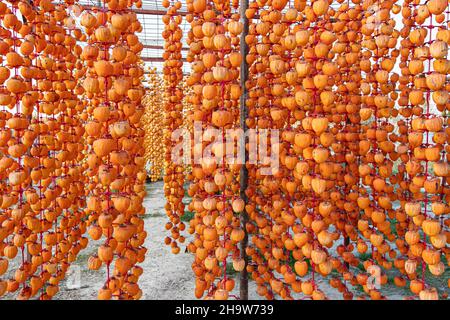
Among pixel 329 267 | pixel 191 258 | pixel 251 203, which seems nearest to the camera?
pixel 329 267

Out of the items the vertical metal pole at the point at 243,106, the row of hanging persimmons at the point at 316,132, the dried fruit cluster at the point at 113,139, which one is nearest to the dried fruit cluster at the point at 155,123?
the row of hanging persimmons at the point at 316,132

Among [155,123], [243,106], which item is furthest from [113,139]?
[155,123]

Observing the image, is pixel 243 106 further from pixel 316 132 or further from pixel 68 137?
pixel 68 137

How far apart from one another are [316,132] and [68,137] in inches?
68.8

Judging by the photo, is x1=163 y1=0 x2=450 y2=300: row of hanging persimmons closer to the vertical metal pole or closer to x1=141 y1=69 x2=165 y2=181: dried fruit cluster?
the vertical metal pole

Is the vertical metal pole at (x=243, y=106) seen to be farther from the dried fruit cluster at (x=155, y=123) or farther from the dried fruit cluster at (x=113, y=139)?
the dried fruit cluster at (x=155, y=123)

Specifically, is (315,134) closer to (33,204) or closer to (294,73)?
(294,73)

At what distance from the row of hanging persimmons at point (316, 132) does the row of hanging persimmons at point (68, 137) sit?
16.4 inches

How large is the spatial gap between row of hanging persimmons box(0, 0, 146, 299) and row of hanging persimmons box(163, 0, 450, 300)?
416mm

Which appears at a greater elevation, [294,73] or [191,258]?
[294,73]

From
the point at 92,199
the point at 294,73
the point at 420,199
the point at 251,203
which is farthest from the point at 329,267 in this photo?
the point at 92,199

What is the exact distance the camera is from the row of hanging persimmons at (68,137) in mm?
1624

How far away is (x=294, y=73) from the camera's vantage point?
1928mm
